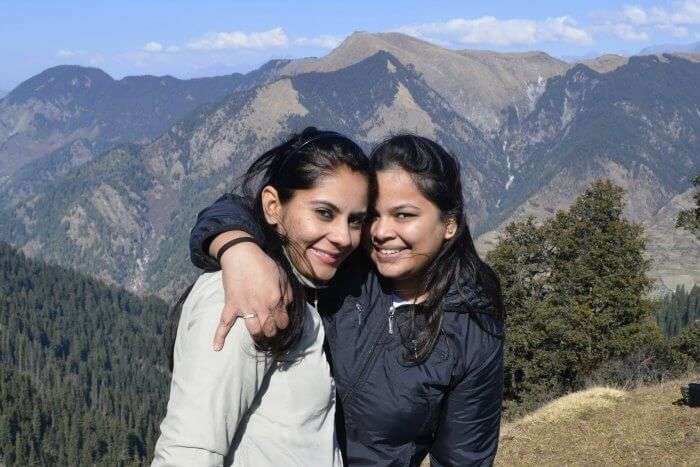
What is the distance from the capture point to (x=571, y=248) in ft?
104

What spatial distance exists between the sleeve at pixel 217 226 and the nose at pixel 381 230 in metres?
0.90

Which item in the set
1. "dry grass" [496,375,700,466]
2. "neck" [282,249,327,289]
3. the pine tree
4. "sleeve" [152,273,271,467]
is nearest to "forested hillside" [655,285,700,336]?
the pine tree

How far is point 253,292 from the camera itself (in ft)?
11.5

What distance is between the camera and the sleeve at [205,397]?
11.0 ft

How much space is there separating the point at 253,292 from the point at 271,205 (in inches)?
37.4

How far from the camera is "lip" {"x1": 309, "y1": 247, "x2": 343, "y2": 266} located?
4211 millimetres

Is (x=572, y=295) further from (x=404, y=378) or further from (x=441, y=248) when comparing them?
(x=404, y=378)

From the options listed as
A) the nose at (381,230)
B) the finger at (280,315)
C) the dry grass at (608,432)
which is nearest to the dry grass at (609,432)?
the dry grass at (608,432)

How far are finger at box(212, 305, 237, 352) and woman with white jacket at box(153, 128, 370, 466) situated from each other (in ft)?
0.11

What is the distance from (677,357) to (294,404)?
1249 inches

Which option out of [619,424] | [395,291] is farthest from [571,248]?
[395,291]

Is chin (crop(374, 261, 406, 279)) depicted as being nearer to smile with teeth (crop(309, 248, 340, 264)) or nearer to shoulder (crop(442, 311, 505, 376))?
shoulder (crop(442, 311, 505, 376))

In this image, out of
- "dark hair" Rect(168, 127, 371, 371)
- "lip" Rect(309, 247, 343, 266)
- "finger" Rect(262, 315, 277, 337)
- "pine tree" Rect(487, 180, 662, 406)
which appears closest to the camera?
→ "finger" Rect(262, 315, 277, 337)

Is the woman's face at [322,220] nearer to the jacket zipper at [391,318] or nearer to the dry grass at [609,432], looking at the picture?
the jacket zipper at [391,318]
